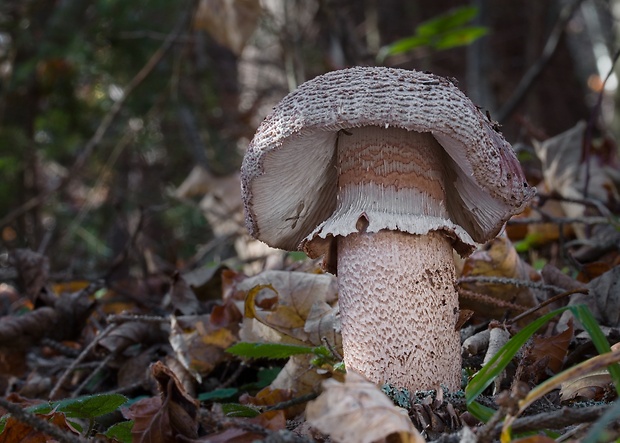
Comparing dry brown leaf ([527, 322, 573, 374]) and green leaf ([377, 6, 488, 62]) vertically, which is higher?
green leaf ([377, 6, 488, 62])

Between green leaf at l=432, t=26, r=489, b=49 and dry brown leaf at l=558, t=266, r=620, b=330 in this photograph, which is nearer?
dry brown leaf at l=558, t=266, r=620, b=330

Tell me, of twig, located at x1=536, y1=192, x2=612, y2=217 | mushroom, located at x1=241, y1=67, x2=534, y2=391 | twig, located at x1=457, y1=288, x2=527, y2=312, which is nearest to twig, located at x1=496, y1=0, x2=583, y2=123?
twig, located at x1=536, y1=192, x2=612, y2=217

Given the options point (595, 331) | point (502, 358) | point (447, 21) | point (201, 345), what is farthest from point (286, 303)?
point (447, 21)

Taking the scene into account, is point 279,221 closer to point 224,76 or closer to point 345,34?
point 345,34

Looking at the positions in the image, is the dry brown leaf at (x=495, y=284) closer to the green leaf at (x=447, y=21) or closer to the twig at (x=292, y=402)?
the twig at (x=292, y=402)

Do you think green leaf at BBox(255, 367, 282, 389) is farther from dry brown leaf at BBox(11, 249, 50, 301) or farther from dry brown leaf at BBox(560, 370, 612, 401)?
dry brown leaf at BBox(11, 249, 50, 301)

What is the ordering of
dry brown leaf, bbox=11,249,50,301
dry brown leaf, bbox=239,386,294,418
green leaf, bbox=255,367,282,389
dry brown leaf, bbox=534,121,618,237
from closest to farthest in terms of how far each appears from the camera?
1. dry brown leaf, bbox=239,386,294,418
2. green leaf, bbox=255,367,282,389
3. dry brown leaf, bbox=11,249,50,301
4. dry brown leaf, bbox=534,121,618,237

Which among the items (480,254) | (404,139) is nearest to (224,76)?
(480,254)

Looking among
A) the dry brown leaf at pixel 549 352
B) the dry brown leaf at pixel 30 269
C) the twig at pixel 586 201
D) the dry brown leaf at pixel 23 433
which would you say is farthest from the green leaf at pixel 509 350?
the dry brown leaf at pixel 30 269
